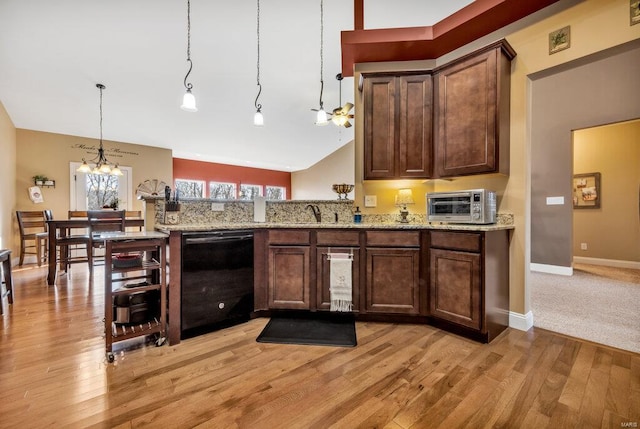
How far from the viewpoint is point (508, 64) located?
242 centimetres

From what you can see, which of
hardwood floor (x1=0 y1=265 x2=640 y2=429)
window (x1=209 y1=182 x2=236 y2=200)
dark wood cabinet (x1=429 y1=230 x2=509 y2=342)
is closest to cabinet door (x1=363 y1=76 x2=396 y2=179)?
dark wood cabinet (x1=429 y1=230 x2=509 y2=342)

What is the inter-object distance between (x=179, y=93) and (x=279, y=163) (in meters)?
4.41

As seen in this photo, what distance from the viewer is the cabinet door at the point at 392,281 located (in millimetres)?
2443

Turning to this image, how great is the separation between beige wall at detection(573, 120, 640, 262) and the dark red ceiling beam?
14.9 feet

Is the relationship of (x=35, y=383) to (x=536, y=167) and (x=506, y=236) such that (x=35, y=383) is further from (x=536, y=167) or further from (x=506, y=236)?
(x=536, y=167)

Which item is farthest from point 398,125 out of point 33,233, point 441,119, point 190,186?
point 190,186

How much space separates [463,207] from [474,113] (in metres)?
0.87

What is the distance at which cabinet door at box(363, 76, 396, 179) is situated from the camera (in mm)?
2730

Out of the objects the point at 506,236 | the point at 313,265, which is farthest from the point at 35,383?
the point at 506,236

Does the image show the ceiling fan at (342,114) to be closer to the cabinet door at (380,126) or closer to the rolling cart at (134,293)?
the cabinet door at (380,126)

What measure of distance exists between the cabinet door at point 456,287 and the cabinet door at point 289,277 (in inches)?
46.2

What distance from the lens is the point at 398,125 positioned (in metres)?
2.72

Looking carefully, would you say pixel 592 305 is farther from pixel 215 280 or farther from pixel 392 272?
pixel 215 280

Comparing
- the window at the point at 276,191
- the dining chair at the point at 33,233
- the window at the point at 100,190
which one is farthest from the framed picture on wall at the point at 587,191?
the window at the point at 100,190
